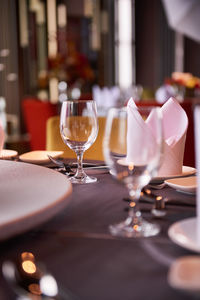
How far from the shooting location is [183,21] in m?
4.23

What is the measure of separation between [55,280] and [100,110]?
308 centimetres

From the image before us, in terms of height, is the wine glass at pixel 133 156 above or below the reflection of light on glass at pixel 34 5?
below

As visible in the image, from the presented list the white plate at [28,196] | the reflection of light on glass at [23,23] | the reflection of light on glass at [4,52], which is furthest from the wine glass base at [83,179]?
the reflection of light on glass at [23,23]

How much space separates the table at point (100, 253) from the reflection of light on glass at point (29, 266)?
18 millimetres

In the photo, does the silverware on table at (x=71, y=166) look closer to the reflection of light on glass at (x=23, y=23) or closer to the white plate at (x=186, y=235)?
the white plate at (x=186, y=235)

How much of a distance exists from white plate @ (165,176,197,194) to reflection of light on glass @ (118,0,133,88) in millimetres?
7170

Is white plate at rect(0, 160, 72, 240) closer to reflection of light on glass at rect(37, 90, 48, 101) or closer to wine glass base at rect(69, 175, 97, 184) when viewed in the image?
wine glass base at rect(69, 175, 97, 184)

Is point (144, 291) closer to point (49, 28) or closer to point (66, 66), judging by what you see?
point (66, 66)

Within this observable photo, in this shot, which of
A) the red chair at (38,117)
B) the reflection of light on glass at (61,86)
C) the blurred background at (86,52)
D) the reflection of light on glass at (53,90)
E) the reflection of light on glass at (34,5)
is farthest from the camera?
the reflection of light on glass at (53,90)

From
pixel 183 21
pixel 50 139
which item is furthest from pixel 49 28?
pixel 50 139

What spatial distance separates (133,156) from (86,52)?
259 inches

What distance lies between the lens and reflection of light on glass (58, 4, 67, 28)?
6434 mm

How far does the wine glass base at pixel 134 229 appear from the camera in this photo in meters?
0.67

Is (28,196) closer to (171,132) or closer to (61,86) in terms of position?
(171,132)
